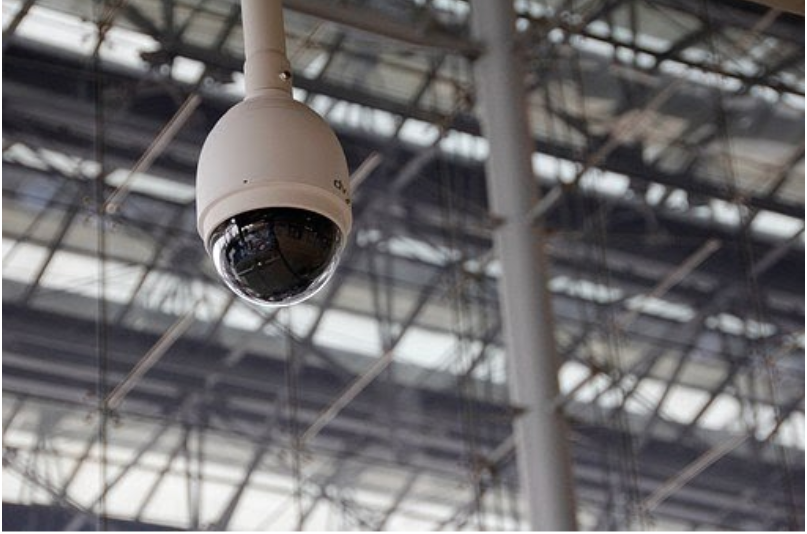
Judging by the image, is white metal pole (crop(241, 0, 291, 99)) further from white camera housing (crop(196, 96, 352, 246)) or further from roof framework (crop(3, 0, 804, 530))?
roof framework (crop(3, 0, 804, 530))

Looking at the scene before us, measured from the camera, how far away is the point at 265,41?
1.54 metres

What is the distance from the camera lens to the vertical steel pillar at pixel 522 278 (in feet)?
18.7

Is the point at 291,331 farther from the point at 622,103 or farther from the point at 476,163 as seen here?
the point at 622,103

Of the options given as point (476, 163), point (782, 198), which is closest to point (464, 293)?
point (476, 163)

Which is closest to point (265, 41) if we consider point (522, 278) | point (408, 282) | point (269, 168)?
point (269, 168)

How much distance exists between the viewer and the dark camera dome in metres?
1.49

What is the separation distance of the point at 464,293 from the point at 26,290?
1.68 m

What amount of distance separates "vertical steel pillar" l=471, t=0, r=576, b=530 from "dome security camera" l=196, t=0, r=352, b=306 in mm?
4072

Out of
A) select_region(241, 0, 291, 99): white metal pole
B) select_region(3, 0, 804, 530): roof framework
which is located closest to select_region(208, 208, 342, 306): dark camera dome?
select_region(241, 0, 291, 99): white metal pole

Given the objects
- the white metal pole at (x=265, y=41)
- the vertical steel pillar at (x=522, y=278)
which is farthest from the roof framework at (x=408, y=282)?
the white metal pole at (x=265, y=41)

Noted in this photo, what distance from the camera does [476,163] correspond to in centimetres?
716

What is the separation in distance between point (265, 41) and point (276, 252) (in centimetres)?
18

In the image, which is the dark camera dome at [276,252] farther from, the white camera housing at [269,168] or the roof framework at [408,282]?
the roof framework at [408,282]

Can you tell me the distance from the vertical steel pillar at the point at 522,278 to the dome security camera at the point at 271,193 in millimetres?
4072
